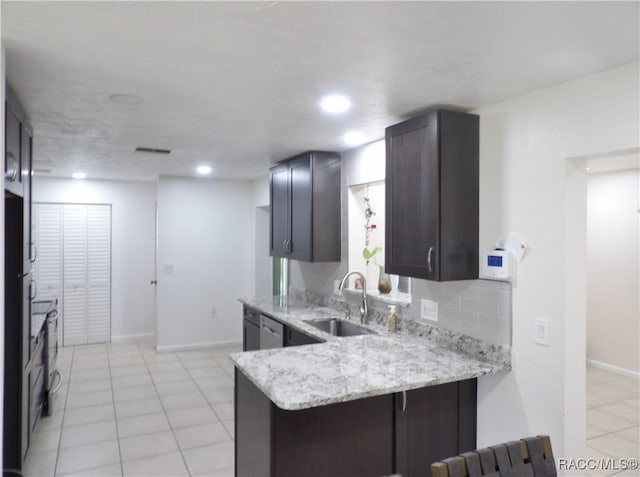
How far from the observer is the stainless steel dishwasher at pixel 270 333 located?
3.71 metres

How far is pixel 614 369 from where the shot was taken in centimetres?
489

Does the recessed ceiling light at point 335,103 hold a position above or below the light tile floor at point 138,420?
above

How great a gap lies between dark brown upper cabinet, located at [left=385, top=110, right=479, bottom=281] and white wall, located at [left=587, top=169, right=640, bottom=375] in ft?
10.6

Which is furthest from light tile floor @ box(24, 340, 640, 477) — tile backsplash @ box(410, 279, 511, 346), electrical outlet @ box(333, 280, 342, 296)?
electrical outlet @ box(333, 280, 342, 296)

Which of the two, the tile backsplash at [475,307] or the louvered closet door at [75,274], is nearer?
the tile backsplash at [475,307]

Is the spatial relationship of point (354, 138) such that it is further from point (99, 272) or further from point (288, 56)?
point (99, 272)

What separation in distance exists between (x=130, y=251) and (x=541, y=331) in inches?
233

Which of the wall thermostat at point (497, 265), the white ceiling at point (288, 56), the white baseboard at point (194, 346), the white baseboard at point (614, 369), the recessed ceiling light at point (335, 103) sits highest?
the recessed ceiling light at point (335, 103)

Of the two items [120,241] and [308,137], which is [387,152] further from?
[120,241]

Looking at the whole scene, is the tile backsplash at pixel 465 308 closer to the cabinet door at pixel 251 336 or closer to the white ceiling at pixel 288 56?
the white ceiling at pixel 288 56

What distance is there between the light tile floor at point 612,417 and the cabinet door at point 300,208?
2562mm

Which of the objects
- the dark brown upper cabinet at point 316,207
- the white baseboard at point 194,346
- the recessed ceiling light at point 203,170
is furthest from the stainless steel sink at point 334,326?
the white baseboard at point 194,346

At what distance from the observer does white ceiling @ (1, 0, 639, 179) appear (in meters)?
1.48

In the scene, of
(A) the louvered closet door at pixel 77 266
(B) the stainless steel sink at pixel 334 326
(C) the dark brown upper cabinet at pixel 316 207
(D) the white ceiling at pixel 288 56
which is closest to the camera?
(D) the white ceiling at pixel 288 56
